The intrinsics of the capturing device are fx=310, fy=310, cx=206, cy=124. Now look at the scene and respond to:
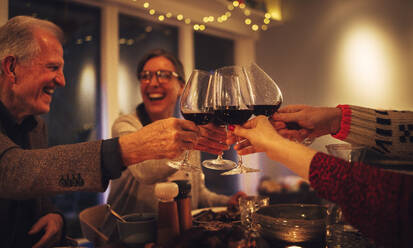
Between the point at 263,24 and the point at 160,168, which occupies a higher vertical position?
the point at 263,24

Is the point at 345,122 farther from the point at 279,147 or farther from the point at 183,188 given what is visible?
the point at 183,188

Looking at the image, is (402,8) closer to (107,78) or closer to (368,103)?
(368,103)

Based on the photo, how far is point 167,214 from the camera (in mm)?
905

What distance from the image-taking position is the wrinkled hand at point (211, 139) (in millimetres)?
1200

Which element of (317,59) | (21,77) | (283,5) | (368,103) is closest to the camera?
(21,77)

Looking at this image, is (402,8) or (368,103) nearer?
(402,8)

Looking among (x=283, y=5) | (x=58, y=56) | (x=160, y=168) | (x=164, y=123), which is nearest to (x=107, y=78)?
(x=58, y=56)

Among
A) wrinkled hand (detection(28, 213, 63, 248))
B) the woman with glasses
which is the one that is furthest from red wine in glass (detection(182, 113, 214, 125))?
wrinkled hand (detection(28, 213, 63, 248))

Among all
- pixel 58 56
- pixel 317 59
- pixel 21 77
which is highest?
pixel 317 59

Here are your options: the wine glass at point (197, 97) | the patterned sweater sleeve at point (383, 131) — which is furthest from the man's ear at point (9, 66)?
the patterned sweater sleeve at point (383, 131)

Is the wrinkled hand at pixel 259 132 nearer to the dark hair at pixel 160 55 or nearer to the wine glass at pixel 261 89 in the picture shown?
the wine glass at pixel 261 89

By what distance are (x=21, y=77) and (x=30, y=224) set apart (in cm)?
66

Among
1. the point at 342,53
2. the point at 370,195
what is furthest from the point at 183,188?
the point at 342,53

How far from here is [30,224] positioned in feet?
4.56
